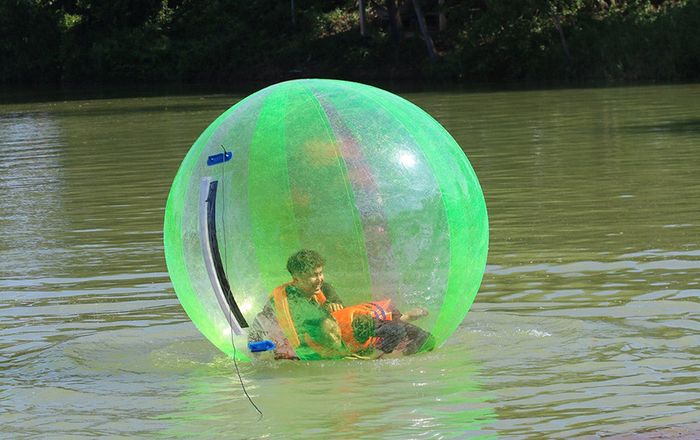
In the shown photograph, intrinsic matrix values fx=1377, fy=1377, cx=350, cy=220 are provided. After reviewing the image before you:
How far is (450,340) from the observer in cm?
837

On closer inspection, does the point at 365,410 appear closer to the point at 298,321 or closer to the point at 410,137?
the point at 298,321

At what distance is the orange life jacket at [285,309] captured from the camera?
7164mm

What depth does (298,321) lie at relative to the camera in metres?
7.30

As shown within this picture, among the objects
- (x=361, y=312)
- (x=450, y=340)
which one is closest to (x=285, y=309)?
(x=361, y=312)

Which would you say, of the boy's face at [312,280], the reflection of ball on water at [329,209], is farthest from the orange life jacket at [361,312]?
Result: the boy's face at [312,280]

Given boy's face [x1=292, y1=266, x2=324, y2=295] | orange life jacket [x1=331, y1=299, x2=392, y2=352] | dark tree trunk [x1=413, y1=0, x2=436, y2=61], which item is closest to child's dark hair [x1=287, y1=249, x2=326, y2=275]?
boy's face [x1=292, y1=266, x2=324, y2=295]

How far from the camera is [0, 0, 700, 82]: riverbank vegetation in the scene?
40.2 meters

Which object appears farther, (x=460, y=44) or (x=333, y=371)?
(x=460, y=44)

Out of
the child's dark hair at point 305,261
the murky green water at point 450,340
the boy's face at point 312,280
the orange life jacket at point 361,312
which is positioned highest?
the child's dark hair at point 305,261

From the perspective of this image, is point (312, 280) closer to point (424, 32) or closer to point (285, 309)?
point (285, 309)

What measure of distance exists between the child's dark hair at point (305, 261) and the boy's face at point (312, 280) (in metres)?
0.02

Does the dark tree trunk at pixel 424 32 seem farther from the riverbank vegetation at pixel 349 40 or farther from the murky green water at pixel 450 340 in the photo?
the murky green water at pixel 450 340

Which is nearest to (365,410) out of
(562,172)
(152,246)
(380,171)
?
(380,171)

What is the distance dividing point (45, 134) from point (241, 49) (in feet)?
87.9
